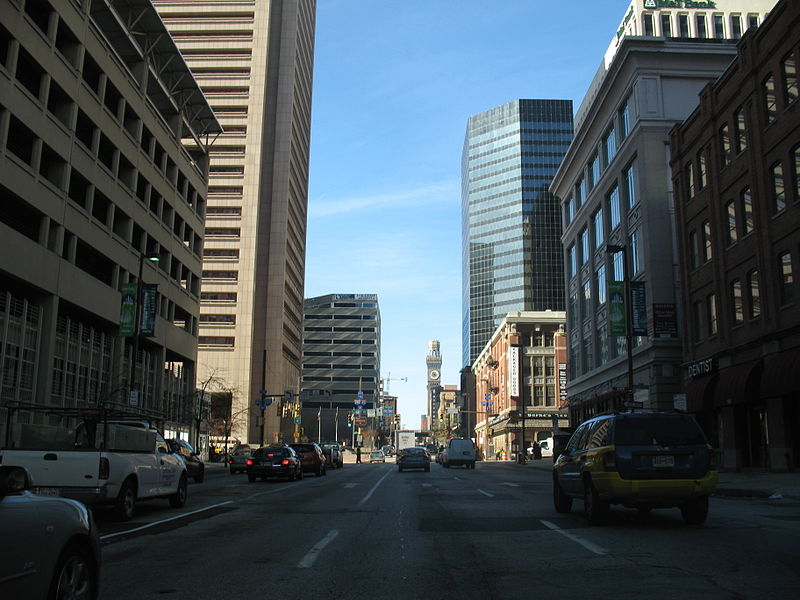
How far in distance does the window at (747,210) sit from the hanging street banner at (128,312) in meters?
28.3

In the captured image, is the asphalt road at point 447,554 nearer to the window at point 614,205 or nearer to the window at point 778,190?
the window at point 778,190

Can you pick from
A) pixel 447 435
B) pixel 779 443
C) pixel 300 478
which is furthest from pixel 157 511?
pixel 447 435

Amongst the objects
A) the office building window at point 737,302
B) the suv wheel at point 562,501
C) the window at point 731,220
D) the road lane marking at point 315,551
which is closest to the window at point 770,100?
the window at point 731,220

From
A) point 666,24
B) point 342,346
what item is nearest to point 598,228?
point 666,24

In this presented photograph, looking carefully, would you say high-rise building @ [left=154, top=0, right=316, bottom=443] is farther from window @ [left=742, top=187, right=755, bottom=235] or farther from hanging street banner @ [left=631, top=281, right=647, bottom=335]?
A: window @ [left=742, top=187, right=755, bottom=235]

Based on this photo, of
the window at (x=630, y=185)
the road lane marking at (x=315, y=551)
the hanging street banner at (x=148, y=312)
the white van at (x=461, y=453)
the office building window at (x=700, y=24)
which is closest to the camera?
the road lane marking at (x=315, y=551)

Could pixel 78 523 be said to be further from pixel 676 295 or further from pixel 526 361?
pixel 526 361

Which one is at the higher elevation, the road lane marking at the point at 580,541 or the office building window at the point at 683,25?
the office building window at the point at 683,25

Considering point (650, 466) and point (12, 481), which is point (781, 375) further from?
point (12, 481)

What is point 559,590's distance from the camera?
7105 millimetres

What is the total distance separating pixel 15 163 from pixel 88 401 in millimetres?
14292

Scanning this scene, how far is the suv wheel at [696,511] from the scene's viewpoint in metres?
12.1

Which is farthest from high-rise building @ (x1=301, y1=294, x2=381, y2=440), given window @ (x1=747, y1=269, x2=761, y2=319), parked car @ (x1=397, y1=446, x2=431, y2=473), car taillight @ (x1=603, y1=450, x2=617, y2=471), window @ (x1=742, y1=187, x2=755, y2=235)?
car taillight @ (x1=603, y1=450, x2=617, y2=471)

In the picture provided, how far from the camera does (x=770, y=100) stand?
96.9 ft
